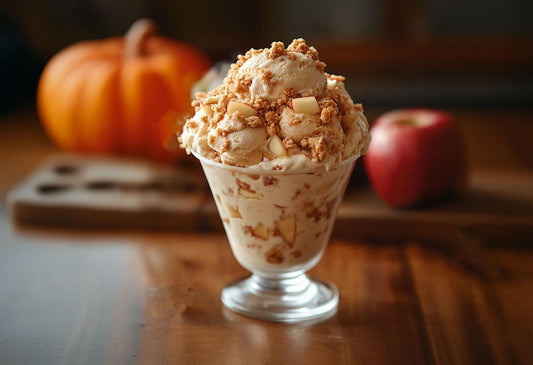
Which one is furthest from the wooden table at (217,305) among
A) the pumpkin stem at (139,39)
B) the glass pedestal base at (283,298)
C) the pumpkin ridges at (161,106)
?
the pumpkin stem at (139,39)

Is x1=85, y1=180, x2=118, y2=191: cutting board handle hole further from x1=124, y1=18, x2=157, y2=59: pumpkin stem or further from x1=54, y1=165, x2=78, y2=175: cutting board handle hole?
x1=124, y1=18, x2=157, y2=59: pumpkin stem

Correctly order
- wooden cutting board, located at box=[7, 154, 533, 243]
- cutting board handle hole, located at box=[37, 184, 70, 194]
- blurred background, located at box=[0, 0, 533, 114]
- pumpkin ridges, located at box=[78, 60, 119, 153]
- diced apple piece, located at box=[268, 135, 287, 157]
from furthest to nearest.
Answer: blurred background, located at box=[0, 0, 533, 114], pumpkin ridges, located at box=[78, 60, 119, 153], cutting board handle hole, located at box=[37, 184, 70, 194], wooden cutting board, located at box=[7, 154, 533, 243], diced apple piece, located at box=[268, 135, 287, 157]

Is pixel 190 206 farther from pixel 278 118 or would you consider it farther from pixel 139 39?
pixel 139 39

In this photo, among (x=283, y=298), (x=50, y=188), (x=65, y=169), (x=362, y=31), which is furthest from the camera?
(x=362, y=31)

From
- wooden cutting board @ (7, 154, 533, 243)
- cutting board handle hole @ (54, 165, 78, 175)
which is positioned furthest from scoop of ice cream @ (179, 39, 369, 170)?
cutting board handle hole @ (54, 165, 78, 175)

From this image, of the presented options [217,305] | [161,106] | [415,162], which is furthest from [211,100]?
[161,106]

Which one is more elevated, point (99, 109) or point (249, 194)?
point (249, 194)
